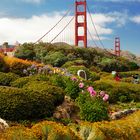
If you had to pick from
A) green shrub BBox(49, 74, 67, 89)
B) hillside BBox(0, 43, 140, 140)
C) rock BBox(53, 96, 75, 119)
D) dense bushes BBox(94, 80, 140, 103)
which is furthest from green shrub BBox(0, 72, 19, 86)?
dense bushes BBox(94, 80, 140, 103)

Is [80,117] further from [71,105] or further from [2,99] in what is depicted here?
[2,99]

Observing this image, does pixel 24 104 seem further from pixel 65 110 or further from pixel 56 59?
pixel 56 59

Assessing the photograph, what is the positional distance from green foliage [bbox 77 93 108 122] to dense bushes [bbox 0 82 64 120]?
43.5 inches

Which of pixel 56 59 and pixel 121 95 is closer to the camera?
pixel 121 95

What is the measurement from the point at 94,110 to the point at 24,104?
8.26ft

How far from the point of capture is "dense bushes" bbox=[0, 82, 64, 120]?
14719 mm

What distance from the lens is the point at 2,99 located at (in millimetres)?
14812

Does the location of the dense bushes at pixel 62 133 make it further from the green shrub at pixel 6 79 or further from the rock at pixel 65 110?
the green shrub at pixel 6 79

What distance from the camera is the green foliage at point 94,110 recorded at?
53.1 feet

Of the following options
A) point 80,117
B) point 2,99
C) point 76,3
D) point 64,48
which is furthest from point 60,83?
point 76,3

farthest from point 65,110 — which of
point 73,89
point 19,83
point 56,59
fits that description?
point 56,59

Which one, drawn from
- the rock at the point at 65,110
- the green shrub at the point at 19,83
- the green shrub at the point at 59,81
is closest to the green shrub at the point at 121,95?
the green shrub at the point at 59,81

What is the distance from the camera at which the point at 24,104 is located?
49.7 ft

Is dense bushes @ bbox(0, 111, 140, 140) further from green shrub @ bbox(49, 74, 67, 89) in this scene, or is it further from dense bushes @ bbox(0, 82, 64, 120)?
green shrub @ bbox(49, 74, 67, 89)
